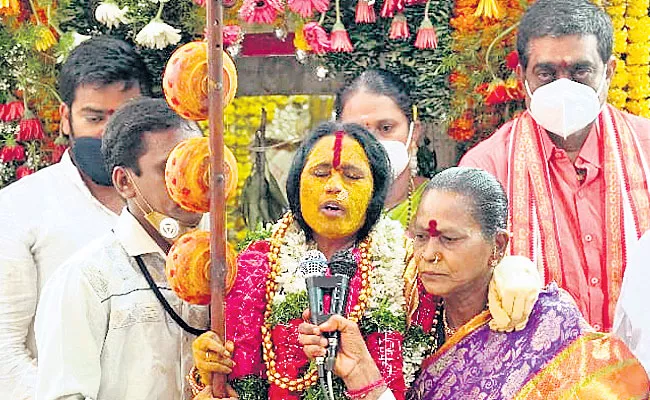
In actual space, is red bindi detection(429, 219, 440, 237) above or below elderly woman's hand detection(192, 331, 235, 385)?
above

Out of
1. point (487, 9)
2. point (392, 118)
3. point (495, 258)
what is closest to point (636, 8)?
point (487, 9)

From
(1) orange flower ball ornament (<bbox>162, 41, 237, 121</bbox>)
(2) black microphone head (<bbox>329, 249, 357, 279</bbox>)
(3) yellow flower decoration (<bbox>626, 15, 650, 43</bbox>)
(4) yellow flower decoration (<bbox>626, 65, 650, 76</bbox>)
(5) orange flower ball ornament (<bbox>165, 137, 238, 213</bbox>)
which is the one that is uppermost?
(3) yellow flower decoration (<bbox>626, 15, 650, 43</bbox>)

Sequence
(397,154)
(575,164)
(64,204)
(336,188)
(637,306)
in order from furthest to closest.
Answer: (397,154), (64,204), (575,164), (637,306), (336,188)

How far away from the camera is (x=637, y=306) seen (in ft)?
10.5

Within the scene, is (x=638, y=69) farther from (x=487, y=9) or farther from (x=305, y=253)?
(x=305, y=253)

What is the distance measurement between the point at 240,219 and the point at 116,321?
92.5 inches

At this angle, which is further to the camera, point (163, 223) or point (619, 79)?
point (619, 79)

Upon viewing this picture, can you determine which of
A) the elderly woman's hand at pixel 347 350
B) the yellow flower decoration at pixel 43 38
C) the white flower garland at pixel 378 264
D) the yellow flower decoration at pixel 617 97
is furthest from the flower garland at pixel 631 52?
the yellow flower decoration at pixel 43 38

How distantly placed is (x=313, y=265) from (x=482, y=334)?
0.51 metres

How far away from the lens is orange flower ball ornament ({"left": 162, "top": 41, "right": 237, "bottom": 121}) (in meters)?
2.72

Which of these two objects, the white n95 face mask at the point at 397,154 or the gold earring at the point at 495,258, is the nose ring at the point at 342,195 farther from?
the white n95 face mask at the point at 397,154

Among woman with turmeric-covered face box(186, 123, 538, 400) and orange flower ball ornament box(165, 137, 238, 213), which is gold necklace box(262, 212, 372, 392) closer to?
woman with turmeric-covered face box(186, 123, 538, 400)

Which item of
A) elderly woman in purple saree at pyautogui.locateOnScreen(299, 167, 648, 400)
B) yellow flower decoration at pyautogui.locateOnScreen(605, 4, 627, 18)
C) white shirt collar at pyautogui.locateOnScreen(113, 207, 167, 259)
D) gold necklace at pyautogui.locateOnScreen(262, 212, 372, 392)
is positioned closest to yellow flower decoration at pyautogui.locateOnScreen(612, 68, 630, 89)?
yellow flower decoration at pyautogui.locateOnScreen(605, 4, 627, 18)

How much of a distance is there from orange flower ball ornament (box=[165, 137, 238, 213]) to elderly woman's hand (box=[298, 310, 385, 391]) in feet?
1.30
